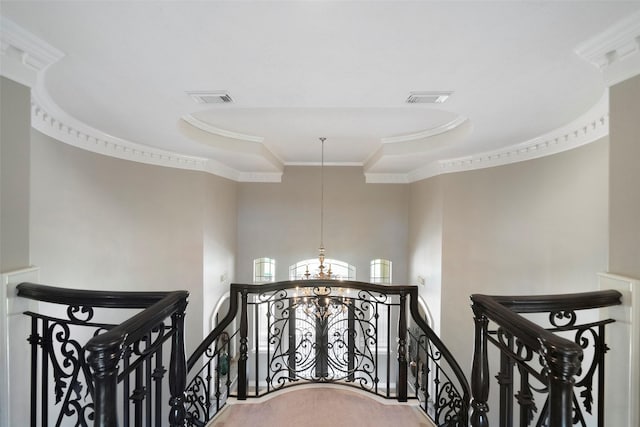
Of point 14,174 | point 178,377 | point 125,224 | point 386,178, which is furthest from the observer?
point 386,178

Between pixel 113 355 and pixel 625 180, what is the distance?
270 cm

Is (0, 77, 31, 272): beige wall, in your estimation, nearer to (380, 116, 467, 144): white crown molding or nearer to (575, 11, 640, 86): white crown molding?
(575, 11, 640, 86): white crown molding

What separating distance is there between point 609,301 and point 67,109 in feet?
15.2

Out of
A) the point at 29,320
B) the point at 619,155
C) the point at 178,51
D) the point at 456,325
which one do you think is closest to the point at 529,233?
the point at 456,325

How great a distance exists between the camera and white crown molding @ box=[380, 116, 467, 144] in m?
3.75

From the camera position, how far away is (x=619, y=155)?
1753 millimetres

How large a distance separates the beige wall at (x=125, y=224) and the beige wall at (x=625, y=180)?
485cm

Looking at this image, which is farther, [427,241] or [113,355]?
[427,241]

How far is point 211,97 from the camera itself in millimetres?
2582

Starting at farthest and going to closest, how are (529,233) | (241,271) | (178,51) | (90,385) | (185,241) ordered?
(241,271) → (185,241) → (529,233) → (178,51) → (90,385)

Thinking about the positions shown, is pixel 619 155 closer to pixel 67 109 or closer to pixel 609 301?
pixel 609 301

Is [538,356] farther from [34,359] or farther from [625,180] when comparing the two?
[34,359]

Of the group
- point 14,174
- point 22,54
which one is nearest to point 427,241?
point 14,174

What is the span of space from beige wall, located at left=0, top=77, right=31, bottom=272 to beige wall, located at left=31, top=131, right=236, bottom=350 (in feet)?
4.90
